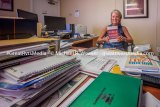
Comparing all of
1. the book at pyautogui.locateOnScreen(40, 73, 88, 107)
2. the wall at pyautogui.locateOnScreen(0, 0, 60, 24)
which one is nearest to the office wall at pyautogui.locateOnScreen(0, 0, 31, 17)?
the wall at pyautogui.locateOnScreen(0, 0, 60, 24)

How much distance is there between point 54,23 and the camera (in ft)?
10.1

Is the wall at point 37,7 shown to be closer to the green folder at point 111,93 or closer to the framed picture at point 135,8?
the framed picture at point 135,8

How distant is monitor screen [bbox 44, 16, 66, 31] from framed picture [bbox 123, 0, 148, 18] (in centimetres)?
146

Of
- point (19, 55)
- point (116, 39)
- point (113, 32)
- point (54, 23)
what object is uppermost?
point (54, 23)

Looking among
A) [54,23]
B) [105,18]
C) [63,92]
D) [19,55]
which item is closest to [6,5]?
[54,23]

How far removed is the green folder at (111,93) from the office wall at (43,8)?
9.92 feet

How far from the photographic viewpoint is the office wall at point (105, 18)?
3.16m

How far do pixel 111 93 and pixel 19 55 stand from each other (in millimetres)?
399

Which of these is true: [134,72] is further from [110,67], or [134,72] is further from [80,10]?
[80,10]

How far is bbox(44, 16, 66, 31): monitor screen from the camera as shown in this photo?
2.87 meters

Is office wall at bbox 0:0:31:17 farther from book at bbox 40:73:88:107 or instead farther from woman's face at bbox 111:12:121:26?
book at bbox 40:73:88:107

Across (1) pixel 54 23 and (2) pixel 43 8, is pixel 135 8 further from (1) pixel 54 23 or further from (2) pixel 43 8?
(2) pixel 43 8

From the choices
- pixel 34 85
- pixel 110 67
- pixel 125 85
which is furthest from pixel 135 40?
pixel 34 85

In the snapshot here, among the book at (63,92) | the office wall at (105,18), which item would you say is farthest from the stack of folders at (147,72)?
the office wall at (105,18)
